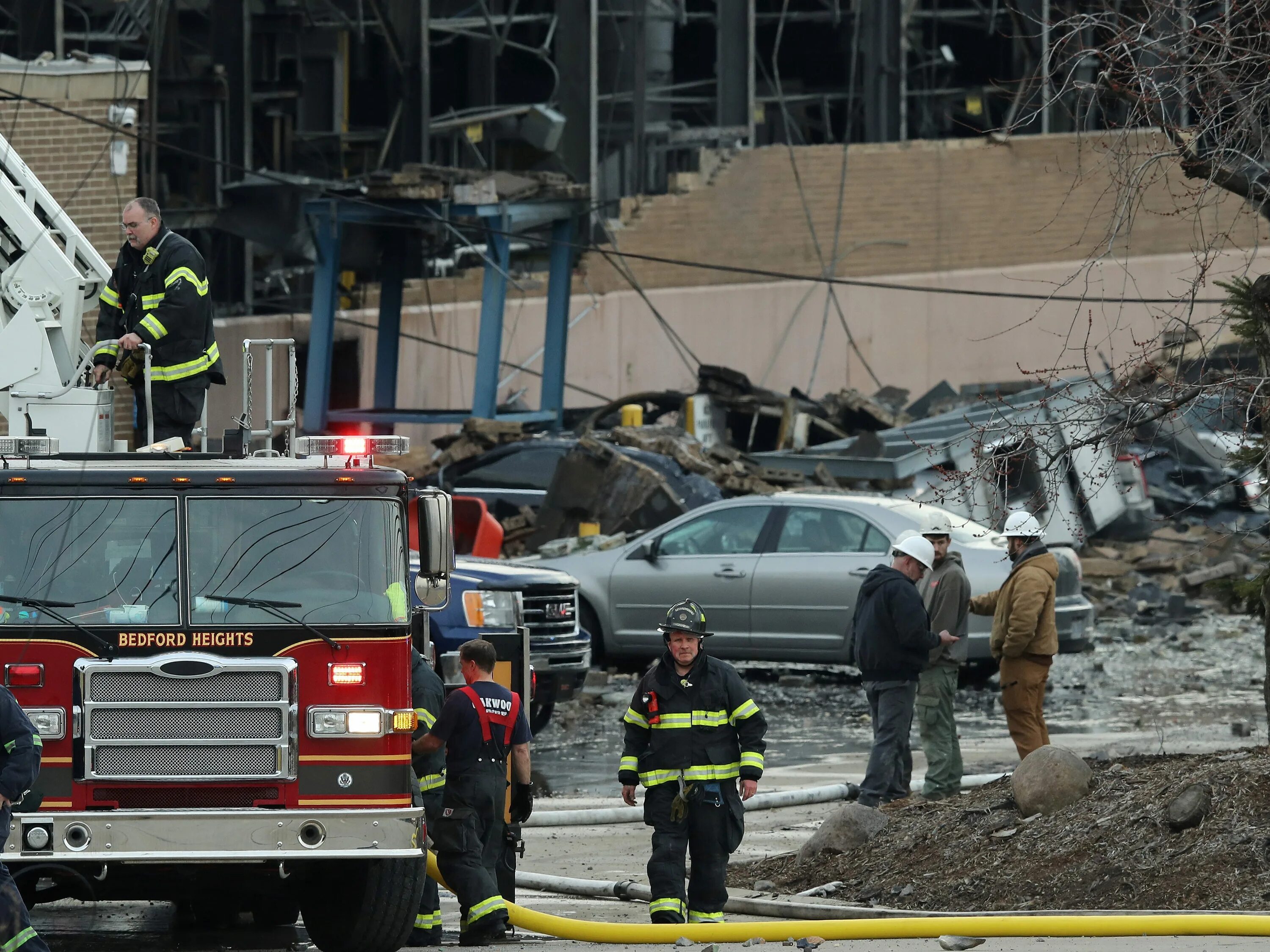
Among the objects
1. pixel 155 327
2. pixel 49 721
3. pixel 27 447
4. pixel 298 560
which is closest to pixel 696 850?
pixel 298 560

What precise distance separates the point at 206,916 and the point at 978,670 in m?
8.94

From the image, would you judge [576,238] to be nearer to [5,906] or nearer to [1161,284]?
[1161,284]

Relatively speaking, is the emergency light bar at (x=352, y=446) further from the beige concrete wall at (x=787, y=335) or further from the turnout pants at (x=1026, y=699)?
the beige concrete wall at (x=787, y=335)

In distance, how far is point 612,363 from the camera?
31.1 meters

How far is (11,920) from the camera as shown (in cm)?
628

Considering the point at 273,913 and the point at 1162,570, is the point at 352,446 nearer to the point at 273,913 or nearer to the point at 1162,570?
the point at 273,913

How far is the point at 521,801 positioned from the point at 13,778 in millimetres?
2767

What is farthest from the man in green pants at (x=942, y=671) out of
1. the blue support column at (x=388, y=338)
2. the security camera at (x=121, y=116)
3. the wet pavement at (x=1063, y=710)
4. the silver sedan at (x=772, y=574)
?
the blue support column at (x=388, y=338)

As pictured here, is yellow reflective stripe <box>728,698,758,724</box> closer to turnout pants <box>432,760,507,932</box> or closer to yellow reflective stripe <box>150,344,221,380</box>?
turnout pants <box>432,760,507,932</box>

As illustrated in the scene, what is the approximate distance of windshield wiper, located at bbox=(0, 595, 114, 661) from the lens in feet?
23.4

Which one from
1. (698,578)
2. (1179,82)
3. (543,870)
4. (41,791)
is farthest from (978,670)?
(41,791)

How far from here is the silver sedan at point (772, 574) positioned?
1567 cm

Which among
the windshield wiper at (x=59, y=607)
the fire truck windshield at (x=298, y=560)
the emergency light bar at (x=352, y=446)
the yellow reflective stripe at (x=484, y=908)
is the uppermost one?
the emergency light bar at (x=352, y=446)

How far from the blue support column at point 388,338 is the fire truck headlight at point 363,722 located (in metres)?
20.4
